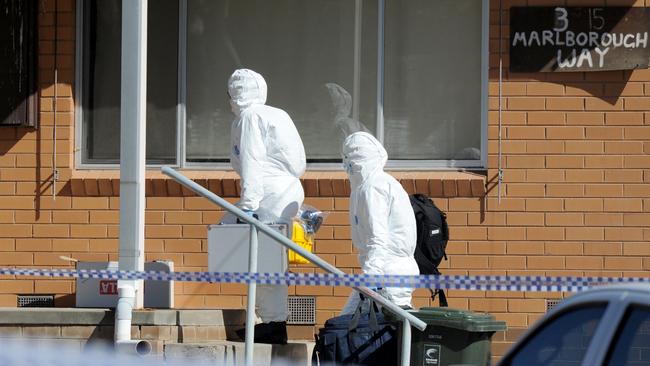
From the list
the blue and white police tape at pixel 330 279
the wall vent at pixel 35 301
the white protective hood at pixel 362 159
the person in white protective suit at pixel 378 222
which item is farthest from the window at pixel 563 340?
the wall vent at pixel 35 301

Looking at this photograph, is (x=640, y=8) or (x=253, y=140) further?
(x=640, y=8)

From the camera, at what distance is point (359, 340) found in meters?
8.64

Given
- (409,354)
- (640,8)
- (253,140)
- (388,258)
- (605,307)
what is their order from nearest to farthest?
(605,307)
(409,354)
(388,258)
(253,140)
(640,8)

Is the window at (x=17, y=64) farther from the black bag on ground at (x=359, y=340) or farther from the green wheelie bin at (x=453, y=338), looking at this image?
the green wheelie bin at (x=453, y=338)

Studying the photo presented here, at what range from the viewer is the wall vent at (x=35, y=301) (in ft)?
36.1

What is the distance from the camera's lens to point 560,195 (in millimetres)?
10812

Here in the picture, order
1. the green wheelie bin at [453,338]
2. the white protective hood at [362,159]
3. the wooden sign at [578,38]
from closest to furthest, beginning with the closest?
the green wheelie bin at [453,338], the white protective hood at [362,159], the wooden sign at [578,38]

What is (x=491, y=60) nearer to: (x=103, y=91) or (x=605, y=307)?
(x=103, y=91)

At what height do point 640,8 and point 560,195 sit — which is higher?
point 640,8

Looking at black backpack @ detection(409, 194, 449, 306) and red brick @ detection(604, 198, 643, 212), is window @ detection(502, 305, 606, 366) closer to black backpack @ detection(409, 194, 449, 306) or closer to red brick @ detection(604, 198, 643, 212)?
black backpack @ detection(409, 194, 449, 306)

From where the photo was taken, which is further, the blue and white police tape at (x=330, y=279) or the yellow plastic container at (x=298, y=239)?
the yellow plastic container at (x=298, y=239)

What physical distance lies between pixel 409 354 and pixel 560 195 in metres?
2.95

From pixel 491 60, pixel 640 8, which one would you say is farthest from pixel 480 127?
pixel 640 8

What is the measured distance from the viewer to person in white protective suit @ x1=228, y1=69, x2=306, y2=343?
9.41m
